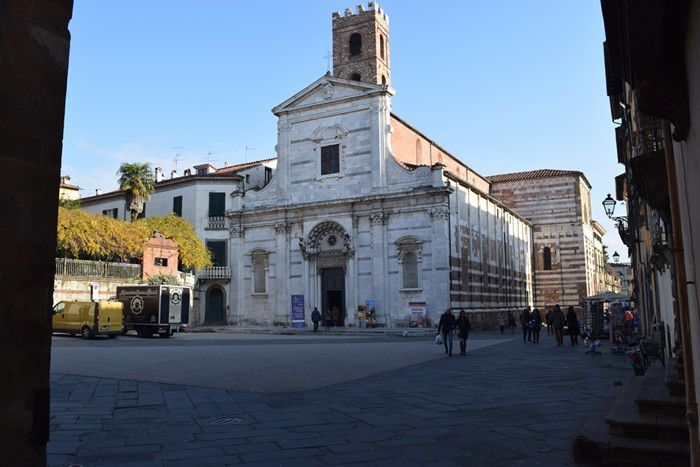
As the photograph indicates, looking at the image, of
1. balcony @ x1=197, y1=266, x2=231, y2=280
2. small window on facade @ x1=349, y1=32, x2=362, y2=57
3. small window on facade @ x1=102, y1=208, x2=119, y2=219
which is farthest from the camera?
small window on facade @ x1=102, y1=208, x2=119, y2=219

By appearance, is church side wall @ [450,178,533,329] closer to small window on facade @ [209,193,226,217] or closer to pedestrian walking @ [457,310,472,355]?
pedestrian walking @ [457,310,472,355]

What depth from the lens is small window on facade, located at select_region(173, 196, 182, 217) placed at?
40500 millimetres

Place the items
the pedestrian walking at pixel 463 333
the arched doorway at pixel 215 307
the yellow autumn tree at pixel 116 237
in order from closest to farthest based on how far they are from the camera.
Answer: the pedestrian walking at pixel 463 333 → the yellow autumn tree at pixel 116 237 → the arched doorway at pixel 215 307

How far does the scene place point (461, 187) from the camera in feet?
113

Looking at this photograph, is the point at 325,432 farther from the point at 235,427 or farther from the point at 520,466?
the point at 520,466

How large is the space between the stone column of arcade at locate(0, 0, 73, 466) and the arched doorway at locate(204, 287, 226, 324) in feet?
119

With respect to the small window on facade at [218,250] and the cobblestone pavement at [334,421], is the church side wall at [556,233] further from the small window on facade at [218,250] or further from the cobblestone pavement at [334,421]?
the cobblestone pavement at [334,421]

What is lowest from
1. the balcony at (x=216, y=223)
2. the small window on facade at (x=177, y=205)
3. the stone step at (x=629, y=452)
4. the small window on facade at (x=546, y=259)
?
the stone step at (x=629, y=452)

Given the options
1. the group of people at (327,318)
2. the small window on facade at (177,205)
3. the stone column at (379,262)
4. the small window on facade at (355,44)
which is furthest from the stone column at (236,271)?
the small window on facade at (355,44)

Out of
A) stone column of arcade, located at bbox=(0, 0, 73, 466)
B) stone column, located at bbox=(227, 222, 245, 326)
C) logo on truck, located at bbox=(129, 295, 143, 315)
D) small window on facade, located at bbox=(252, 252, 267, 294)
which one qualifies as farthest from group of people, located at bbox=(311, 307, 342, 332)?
stone column of arcade, located at bbox=(0, 0, 73, 466)

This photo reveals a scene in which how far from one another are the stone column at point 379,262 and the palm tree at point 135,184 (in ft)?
54.8

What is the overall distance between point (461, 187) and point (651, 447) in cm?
2975

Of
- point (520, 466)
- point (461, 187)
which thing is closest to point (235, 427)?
point (520, 466)

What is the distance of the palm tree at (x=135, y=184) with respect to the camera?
128ft
